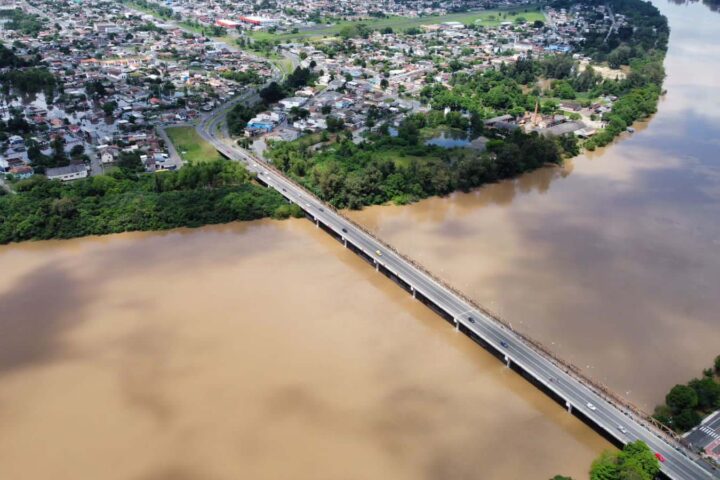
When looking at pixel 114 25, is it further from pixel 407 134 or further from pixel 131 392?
pixel 131 392

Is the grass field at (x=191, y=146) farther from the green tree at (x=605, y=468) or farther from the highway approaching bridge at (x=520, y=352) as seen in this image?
the green tree at (x=605, y=468)

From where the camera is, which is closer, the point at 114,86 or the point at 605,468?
the point at 605,468

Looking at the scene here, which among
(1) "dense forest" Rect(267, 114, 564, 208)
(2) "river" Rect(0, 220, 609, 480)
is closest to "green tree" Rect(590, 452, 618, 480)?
(2) "river" Rect(0, 220, 609, 480)

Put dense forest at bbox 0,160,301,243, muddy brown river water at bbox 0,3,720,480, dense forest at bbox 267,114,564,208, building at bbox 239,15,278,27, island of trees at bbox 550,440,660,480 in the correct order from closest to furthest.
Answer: island of trees at bbox 550,440,660,480 < muddy brown river water at bbox 0,3,720,480 < dense forest at bbox 0,160,301,243 < dense forest at bbox 267,114,564,208 < building at bbox 239,15,278,27

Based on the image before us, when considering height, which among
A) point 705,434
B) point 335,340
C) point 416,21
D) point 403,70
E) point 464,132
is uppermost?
point 705,434

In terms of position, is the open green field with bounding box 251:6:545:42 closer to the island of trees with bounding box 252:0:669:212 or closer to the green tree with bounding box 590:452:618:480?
the island of trees with bounding box 252:0:669:212

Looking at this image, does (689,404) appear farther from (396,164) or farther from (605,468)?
(396,164)

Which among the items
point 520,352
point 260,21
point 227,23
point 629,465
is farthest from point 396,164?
point 227,23
